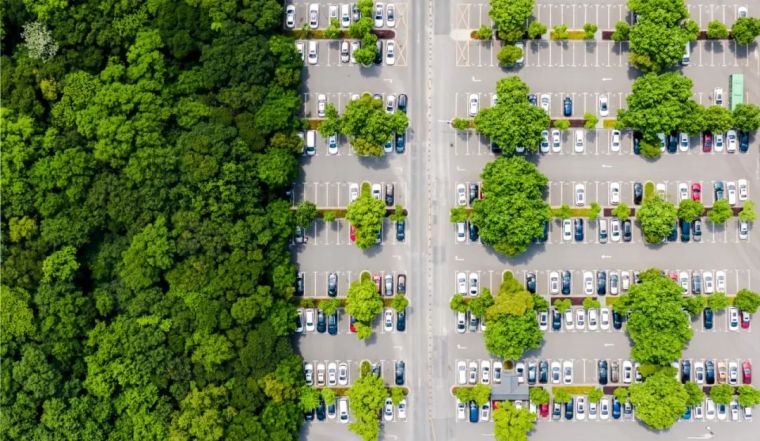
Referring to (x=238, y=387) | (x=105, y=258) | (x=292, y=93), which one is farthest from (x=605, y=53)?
(x=105, y=258)

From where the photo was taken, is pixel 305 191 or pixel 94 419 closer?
pixel 94 419

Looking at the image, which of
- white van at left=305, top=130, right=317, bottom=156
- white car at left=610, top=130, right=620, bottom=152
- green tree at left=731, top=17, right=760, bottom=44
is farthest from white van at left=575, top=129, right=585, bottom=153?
white van at left=305, top=130, right=317, bottom=156

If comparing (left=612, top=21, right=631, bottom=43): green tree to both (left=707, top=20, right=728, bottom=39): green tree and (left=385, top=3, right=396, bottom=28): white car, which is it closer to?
(left=707, top=20, right=728, bottom=39): green tree

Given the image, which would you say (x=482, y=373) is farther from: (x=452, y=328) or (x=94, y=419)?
(x=94, y=419)

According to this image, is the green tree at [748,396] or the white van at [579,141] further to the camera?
the white van at [579,141]

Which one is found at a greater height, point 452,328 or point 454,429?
point 452,328

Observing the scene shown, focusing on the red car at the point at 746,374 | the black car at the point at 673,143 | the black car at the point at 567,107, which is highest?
the black car at the point at 567,107

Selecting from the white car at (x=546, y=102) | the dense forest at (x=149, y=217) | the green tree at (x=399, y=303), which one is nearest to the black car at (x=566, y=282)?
the green tree at (x=399, y=303)

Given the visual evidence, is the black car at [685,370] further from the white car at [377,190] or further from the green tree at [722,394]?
the white car at [377,190]
